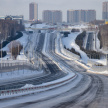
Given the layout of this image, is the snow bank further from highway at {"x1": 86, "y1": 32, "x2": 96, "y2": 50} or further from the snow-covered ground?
highway at {"x1": 86, "y1": 32, "x2": 96, "y2": 50}

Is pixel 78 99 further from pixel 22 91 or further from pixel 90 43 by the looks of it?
pixel 90 43

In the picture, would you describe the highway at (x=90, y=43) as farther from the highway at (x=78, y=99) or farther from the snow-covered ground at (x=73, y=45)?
the highway at (x=78, y=99)

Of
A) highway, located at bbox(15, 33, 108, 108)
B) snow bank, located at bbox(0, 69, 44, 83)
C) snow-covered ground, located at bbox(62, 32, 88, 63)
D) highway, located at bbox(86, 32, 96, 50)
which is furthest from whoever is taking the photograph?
highway, located at bbox(86, 32, 96, 50)

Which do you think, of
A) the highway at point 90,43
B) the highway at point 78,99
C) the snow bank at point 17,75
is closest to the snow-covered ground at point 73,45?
the highway at point 90,43

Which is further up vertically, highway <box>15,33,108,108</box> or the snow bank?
highway <box>15,33,108,108</box>

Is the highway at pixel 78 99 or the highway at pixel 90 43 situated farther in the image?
the highway at pixel 90 43

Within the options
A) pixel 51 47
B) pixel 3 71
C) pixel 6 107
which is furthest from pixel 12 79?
pixel 51 47

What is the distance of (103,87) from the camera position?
31812 mm

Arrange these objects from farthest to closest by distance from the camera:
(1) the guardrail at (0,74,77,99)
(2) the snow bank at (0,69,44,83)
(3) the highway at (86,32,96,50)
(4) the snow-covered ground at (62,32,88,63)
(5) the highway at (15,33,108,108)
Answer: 1. (3) the highway at (86,32,96,50)
2. (4) the snow-covered ground at (62,32,88,63)
3. (2) the snow bank at (0,69,44,83)
4. (1) the guardrail at (0,74,77,99)
5. (5) the highway at (15,33,108,108)

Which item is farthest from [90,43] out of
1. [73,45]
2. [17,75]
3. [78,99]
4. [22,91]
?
[78,99]

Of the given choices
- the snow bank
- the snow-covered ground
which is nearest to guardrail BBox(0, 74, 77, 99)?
the snow bank

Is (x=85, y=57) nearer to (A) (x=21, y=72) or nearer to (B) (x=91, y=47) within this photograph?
(B) (x=91, y=47)

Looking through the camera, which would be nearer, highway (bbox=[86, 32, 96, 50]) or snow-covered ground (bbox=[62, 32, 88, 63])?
snow-covered ground (bbox=[62, 32, 88, 63])

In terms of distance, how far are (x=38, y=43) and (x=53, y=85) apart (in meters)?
72.2
